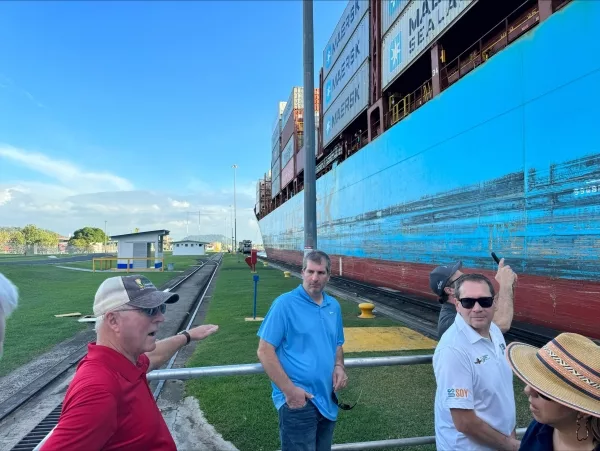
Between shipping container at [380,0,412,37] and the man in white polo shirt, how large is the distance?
1554cm

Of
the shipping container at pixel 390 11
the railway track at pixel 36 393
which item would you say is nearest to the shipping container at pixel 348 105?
the shipping container at pixel 390 11

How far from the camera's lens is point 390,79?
16.0m

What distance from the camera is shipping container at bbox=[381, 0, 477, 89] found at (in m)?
12.0

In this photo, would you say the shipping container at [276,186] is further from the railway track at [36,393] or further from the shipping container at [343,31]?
the railway track at [36,393]

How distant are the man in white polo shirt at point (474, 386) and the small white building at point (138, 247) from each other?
96.8ft

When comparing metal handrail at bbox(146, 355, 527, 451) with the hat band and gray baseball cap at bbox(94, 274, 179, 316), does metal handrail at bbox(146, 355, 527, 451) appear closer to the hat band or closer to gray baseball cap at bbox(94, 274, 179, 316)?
gray baseball cap at bbox(94, 274, 179, 316)

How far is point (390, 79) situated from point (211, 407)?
14.8 m

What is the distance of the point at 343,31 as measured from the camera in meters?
21.8

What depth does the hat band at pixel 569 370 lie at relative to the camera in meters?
1.21

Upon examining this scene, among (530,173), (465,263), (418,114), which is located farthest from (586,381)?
(418,114)

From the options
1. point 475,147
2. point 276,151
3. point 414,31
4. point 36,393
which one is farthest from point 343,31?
point 276,151

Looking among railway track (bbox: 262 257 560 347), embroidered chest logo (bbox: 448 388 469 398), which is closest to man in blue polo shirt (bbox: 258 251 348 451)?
embroidered chest logo (bbox: 448 388 469 398)

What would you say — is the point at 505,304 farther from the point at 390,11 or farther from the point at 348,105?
Answer: the point at 348,105

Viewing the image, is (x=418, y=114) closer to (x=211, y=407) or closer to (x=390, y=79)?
(x=390, y=79)
